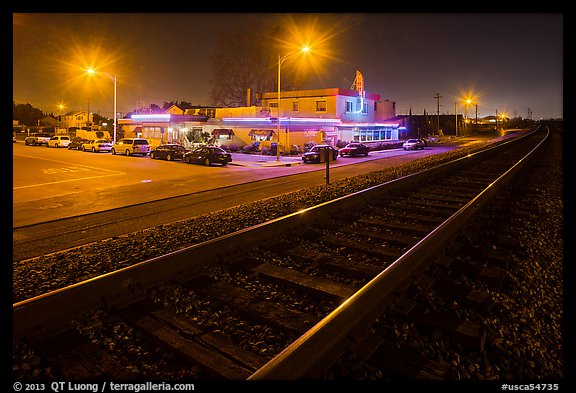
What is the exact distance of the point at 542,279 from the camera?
5.48 metres

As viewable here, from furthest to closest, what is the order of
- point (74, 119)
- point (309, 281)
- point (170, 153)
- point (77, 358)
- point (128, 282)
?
point (74, 119), point (170, 153), point (309, 281), point (128, 282), point (77, 358)

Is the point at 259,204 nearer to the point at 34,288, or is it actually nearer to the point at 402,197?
the point at 402,197

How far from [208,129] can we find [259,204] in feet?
145

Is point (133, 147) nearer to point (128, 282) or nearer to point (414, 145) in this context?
point (414, 145)

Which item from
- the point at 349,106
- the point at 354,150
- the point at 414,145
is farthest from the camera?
the point at 349,106

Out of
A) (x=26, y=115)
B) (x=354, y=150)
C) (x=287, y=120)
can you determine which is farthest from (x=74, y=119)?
(x=354, y=150)

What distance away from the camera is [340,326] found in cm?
336

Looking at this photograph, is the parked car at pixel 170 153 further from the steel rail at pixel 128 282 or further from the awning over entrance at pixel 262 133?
the steel rail at pixel 128 282

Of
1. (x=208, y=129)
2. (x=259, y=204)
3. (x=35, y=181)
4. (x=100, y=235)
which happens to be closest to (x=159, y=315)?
(x=100, y=235)

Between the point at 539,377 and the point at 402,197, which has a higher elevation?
the point at 402,197

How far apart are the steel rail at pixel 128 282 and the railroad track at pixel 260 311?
0.04 ft

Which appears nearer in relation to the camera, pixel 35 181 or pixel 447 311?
pixel 447 311

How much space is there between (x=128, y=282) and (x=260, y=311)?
146 cm
